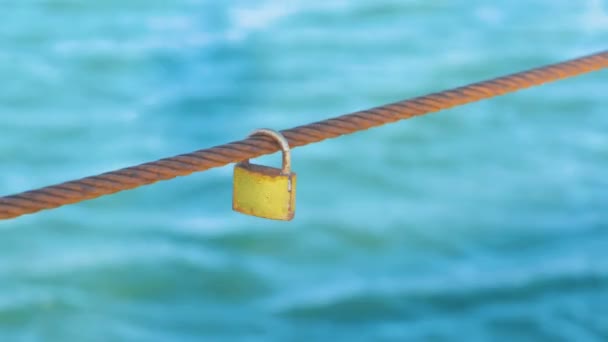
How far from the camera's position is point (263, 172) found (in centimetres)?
180

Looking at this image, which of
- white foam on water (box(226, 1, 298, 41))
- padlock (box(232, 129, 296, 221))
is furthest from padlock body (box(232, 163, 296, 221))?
white foam on water (box(226, 1, 298, 41))

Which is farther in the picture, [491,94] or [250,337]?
[250,337]

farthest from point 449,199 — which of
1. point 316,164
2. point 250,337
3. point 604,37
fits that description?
point 604,37

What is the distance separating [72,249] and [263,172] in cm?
303

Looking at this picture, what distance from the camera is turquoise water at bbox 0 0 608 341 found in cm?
421

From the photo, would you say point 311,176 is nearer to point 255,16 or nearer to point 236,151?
point 255,16

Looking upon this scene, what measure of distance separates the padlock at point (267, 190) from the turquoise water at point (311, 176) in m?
2.28

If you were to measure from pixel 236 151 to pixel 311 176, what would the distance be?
355 centimetres

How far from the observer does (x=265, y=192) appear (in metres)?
1.80

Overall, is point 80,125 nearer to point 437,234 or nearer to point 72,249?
point 72,249

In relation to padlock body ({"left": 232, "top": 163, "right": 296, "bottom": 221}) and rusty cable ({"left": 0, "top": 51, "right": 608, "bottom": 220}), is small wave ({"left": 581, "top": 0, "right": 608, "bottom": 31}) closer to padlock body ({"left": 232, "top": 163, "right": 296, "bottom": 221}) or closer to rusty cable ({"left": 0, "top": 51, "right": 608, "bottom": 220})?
rusty cable ({"left": 0, "top": 51, "right": 608, "bottom": 220})

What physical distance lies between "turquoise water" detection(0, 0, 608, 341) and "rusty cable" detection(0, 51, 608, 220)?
7.43 ft

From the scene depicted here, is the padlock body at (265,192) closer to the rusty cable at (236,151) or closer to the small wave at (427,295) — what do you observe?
the rusty cable at (236,151)

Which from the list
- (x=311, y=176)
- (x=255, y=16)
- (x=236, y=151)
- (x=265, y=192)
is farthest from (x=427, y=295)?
(x=255, y=16)
